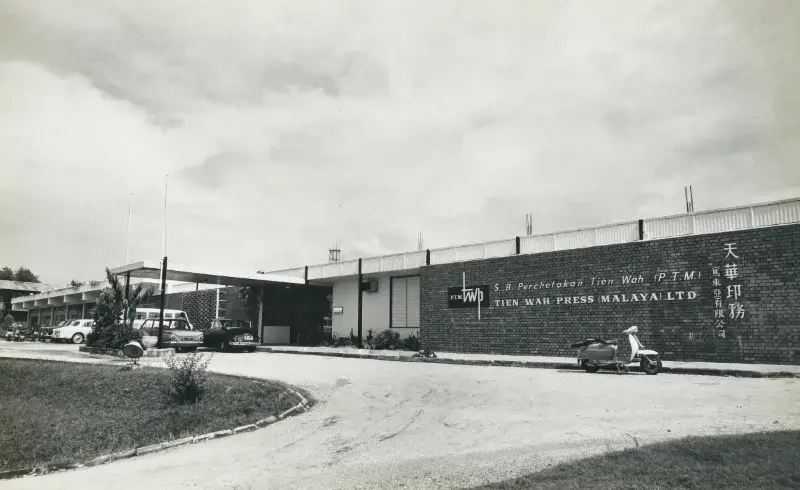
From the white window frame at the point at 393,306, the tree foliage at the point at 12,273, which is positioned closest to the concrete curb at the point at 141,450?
the tree foliage at the point at 12,273

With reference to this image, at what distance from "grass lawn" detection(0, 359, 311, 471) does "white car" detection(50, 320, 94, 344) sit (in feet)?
71.2

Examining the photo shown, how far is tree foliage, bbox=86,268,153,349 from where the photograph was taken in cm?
2080

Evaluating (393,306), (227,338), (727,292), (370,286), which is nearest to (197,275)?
(227,338)

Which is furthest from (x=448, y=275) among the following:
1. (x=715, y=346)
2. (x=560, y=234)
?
(x=715, y=346)

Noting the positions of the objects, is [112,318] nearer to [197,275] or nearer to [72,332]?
[197,275]

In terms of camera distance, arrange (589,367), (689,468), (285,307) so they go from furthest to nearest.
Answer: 1. (285,307)
2. (589,367)
3. (689,468)

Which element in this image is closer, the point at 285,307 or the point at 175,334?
the point at 175,334

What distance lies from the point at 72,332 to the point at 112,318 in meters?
16.2

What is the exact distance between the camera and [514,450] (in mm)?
7090

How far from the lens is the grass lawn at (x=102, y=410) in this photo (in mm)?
8609

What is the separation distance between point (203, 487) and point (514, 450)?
366cm

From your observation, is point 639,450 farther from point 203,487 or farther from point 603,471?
point 203,487

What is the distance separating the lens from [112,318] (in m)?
21.1

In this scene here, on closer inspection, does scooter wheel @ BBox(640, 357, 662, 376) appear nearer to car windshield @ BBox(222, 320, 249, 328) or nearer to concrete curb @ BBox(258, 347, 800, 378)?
concrete curb @ BBox(258, 347, 800, 378)
